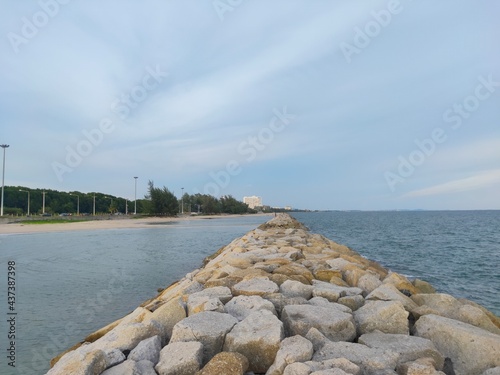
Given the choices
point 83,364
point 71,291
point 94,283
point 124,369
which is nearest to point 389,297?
point 124,369

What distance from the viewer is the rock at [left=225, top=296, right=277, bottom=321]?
152 inches

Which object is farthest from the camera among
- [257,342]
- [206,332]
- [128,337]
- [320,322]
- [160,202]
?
[160,202]

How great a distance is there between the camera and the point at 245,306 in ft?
13.1

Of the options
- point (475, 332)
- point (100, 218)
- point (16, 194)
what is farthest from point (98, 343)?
point (16, 194)

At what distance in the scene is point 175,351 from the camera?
118 inches

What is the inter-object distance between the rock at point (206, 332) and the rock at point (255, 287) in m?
0.94

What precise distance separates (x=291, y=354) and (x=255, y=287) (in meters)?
1.86

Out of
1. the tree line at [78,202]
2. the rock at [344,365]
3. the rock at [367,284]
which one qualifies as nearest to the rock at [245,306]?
the rock at [344,365]

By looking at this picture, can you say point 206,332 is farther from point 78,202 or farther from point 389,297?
point 78,202

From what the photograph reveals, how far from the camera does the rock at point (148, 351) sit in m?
3.04

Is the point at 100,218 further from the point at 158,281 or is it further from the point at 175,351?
the point at 175,351

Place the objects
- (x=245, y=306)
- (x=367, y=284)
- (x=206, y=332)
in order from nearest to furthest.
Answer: (x=206, y=332), (x=245, y=306), (x=367, y=284)

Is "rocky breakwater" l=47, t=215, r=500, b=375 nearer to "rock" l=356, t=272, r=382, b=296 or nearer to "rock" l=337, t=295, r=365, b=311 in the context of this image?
"rock" l=337, t=295, r=365, b=311

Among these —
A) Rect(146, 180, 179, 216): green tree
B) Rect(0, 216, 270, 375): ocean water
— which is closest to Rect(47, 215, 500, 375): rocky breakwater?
Rect(0, 216, 270, 375): ocean water
